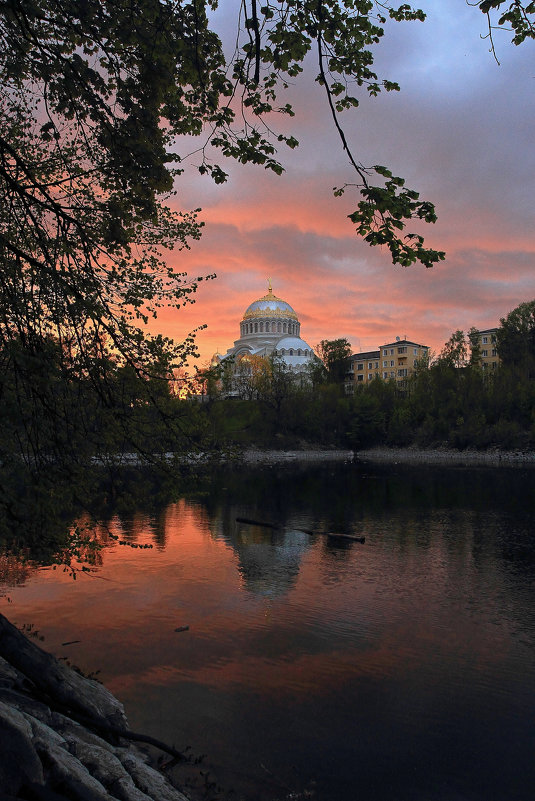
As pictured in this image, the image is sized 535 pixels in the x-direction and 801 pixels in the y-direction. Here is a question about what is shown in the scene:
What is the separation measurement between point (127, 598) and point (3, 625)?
33.8 ft

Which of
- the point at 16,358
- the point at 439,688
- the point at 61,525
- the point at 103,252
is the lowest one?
the point at 439,688

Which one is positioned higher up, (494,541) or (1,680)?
(1,680)

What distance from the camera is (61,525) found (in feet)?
31.7

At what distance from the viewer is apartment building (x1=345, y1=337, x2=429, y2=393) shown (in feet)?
485

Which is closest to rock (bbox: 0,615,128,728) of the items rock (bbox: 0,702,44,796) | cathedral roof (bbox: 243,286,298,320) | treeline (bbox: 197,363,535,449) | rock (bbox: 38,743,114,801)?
rock (bbox: 38,743,114,801)

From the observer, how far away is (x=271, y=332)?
170 m

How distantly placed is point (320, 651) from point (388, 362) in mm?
141212

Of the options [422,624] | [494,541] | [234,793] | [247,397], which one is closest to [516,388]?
[247,397]

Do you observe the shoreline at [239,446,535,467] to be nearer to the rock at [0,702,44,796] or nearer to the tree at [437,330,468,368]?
the tree at [437,330,468,368]

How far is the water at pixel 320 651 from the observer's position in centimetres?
1031

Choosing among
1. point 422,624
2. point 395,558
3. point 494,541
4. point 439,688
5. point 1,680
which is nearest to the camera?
point 1,680

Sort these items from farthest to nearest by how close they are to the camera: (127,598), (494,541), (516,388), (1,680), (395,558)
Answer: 1. (516,388)
2. (494,541)
3. (395,558)
4. (127,598)
5. (1,680)

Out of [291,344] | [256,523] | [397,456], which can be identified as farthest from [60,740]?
[291,344]

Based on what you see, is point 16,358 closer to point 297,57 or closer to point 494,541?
point 297,57
